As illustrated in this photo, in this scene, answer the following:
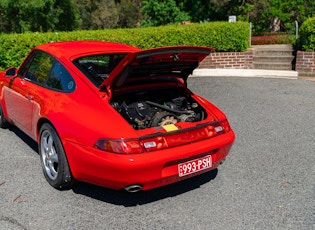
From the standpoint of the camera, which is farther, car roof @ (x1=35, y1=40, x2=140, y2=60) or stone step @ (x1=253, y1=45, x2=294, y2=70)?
stone step @ (x1=253, y1=45, x2=294, y2=70)

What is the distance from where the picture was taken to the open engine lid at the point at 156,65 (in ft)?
12.2

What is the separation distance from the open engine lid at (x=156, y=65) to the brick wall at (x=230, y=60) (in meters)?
7.71

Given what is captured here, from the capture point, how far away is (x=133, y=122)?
400cm

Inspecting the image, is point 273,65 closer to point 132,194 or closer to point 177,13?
point 132,194

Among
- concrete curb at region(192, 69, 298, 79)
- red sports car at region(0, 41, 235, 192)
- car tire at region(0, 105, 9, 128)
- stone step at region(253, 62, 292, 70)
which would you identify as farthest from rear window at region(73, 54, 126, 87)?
stone step at region(253, 62, 292, 70)

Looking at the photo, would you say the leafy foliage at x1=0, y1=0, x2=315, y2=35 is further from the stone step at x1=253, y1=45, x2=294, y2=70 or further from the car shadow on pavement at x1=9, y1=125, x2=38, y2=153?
the car shadow on pavement at x1=9, y1=125, x2=38, y2=153

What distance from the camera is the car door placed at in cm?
459

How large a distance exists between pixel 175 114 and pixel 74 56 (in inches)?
52.8

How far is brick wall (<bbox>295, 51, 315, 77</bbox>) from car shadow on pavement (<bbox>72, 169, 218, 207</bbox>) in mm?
7907

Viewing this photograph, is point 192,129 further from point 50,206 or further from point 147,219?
point 50,206

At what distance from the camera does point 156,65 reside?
4098 millimetres

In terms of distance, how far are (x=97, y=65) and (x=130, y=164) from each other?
1662 mm

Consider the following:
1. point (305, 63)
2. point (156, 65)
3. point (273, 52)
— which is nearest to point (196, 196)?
point (156, 65)

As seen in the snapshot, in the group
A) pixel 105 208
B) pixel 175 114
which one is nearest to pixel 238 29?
pixel 175 114
